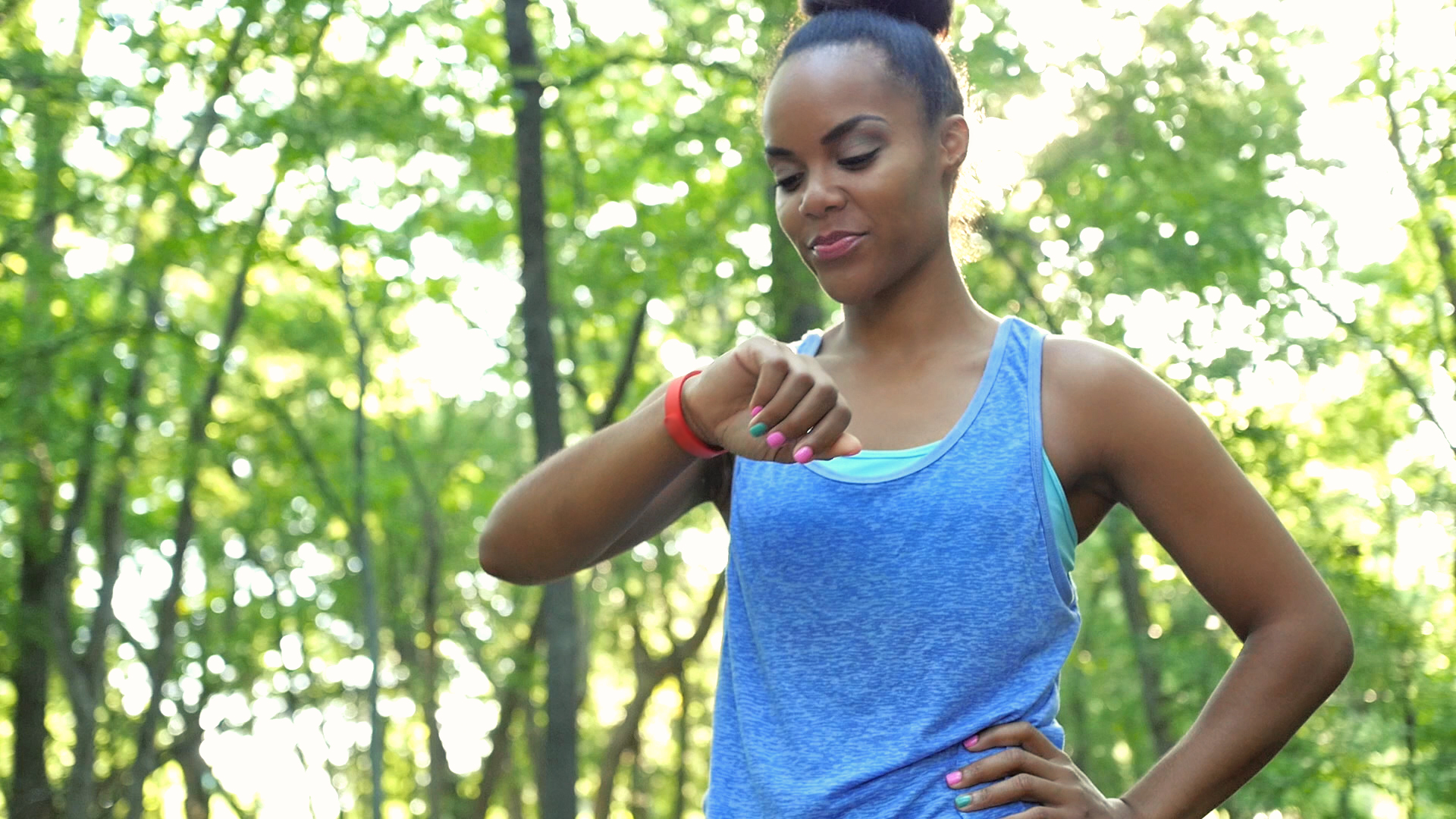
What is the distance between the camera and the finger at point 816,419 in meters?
1.61

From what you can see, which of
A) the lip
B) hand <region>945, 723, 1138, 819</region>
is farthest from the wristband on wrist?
hand <region>945, 723, 1138, 819</region>

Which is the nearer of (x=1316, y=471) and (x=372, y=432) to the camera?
(x=1316, y=471)

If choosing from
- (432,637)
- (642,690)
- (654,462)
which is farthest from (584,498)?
(432,637)

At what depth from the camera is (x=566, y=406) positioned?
1770 centimetres

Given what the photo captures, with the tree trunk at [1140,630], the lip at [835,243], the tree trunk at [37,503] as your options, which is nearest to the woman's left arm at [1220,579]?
the lip at [835,243]

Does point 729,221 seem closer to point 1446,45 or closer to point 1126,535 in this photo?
point 1126,535

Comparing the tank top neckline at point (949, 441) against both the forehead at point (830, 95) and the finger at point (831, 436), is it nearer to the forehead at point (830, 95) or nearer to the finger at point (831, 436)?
the finger at point (831, 436)

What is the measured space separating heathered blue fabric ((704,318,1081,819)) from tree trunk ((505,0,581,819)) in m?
5.59

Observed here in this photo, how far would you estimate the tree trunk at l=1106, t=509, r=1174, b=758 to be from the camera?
8.99m

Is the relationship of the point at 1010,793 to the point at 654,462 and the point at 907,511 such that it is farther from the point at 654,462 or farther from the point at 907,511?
the point at 654,462

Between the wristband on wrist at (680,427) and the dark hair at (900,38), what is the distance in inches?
21.4

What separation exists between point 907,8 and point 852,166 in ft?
1.35

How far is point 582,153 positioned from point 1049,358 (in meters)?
9.84

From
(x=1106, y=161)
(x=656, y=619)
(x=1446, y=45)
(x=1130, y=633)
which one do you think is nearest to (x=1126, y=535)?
(x=1130, y=633)
